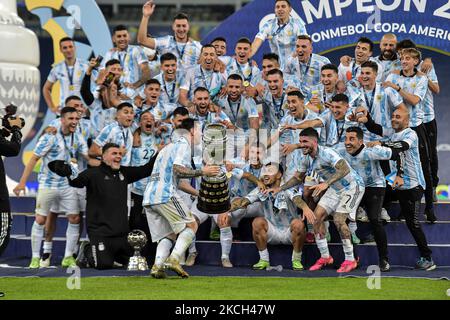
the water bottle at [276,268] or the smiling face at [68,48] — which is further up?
the smiling face at [68,48]

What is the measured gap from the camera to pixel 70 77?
13172 millimetres

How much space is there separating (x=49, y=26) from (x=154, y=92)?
14.3 feet

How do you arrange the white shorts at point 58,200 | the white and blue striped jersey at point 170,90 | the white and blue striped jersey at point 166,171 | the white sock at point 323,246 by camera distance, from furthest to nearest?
the white and blue striped jersey at point 170,90
the white shorts at point 58,200
the white sock at point 323,246
the white and blue striped jersey at point 166,171

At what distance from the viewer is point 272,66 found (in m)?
12.1

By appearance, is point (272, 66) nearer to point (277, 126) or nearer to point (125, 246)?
point (277, 126)

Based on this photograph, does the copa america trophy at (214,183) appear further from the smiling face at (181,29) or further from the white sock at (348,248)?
the smiling face at (181,29)

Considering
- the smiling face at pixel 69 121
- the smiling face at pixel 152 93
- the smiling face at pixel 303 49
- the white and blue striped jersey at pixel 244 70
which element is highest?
the smiling face at pixel 303 49

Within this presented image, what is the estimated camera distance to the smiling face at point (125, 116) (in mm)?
11484

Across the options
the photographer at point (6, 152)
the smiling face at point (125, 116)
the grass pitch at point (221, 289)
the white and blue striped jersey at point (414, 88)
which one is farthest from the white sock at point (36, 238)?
the white and blue striped jersey at point (414, 88)

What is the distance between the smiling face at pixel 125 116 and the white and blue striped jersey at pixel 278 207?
1.46 metres

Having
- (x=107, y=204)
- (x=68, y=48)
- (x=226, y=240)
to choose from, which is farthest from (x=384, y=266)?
(x=68, y=48)
